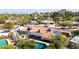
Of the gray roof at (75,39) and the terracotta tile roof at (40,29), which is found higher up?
the terracotta tile roof at (40,29)

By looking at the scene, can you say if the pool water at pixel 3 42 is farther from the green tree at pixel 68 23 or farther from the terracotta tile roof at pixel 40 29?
the green tree at pixel 68 23

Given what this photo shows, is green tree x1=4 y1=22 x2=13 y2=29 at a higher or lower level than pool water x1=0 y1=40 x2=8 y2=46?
higher

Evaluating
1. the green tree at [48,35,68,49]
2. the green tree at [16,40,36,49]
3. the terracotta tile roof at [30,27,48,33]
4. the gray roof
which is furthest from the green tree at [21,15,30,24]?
the gray roof

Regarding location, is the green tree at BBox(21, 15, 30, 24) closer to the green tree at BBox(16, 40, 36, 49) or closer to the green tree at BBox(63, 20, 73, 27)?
the green tree at BBox(16, 40, 36, 49)

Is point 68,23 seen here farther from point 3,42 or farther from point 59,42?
point 3,42

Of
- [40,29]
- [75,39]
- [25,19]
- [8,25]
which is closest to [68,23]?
[75,39]

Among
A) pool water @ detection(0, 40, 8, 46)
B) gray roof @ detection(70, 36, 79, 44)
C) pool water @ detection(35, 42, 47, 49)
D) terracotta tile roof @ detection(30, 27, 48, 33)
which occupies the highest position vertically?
terracotta tile roof @ detection(30, 27, 48, 33)

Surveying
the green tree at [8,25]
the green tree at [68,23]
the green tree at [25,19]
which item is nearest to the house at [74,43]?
the green tree at [68,23]

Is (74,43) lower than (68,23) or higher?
lower
